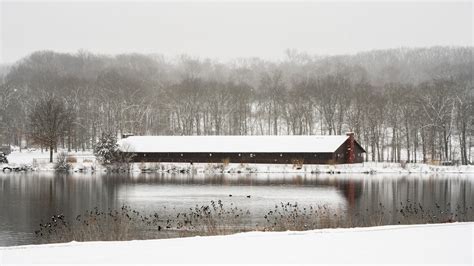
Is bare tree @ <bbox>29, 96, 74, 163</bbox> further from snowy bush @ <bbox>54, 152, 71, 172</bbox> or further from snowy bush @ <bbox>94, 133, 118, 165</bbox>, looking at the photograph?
snowy bush @ <bbox>94, 133, 118, 165</bbox>

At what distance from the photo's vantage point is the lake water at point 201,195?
26453 millimetres

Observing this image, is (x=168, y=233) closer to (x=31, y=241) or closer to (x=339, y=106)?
(x=31, y=241)

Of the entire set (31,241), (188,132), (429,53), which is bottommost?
(31,241)

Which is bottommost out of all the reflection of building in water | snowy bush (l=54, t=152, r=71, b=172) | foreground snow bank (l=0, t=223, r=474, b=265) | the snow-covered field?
the reflection of building in water

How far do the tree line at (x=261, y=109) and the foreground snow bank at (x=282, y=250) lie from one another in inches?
2024

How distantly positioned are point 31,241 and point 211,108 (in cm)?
6234

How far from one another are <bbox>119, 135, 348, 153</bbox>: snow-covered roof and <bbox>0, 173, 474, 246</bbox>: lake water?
15.1 m

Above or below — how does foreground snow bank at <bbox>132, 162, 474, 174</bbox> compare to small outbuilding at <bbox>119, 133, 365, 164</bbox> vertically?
below

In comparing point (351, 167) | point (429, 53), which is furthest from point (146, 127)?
point (429, 53)

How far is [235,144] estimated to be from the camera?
6594 cm

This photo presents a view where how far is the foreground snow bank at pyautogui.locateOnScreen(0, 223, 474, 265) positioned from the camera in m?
11.6

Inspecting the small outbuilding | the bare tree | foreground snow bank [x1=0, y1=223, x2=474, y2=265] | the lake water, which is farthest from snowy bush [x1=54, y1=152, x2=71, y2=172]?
foreground snow bank [x1=0, y1=223, x2=474, y2=265]

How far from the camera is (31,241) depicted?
62.1ft

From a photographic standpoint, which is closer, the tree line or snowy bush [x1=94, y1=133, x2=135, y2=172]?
snowy bush [x1=94, y1=133, x2=135, y2=172]
